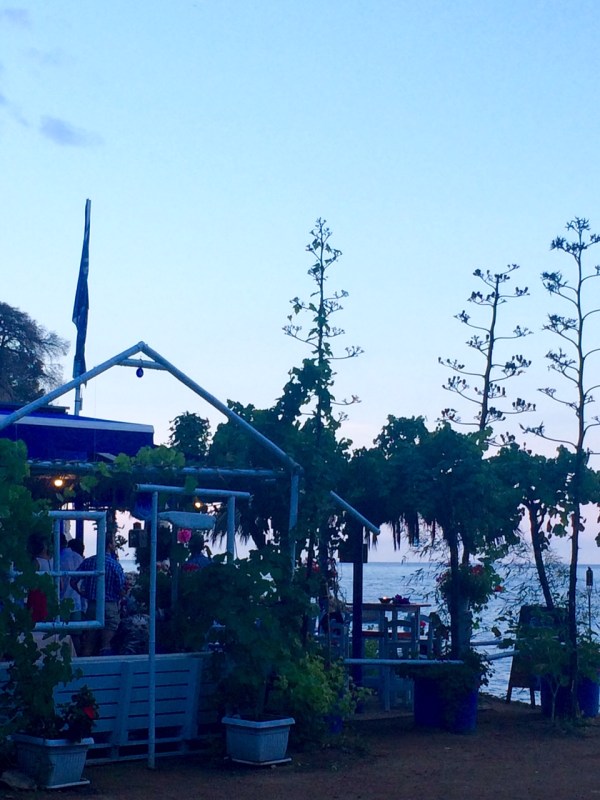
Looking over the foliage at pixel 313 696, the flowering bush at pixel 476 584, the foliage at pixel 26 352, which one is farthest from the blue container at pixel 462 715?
the foliage at pixel 26 352

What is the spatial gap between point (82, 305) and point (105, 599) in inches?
289

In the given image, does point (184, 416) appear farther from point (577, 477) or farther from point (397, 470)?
point (577, 477)

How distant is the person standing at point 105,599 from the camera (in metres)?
9.77

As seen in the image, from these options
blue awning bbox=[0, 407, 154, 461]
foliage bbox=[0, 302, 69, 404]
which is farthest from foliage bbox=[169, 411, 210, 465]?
foliage bbox=[0, 302, 69, 404]

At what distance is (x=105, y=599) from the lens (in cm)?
1002

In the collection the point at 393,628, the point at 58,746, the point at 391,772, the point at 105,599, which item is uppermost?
the point at 105,599

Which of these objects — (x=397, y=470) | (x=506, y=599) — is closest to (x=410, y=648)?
(x=506, y=599)

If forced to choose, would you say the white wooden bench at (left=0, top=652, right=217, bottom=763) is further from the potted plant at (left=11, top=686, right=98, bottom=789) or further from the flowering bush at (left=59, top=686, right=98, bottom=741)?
the potted plant at (left=11, top=686, right=98, bottom=789)

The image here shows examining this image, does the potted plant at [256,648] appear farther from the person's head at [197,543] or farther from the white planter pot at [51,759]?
the white planter pot at [51,759]

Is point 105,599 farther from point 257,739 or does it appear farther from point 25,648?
point 25,648

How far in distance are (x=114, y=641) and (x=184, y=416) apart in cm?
365

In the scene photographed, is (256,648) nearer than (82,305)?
Yes

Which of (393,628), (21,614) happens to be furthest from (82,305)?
(21,614)

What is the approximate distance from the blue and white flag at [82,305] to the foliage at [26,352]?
1983 cm
